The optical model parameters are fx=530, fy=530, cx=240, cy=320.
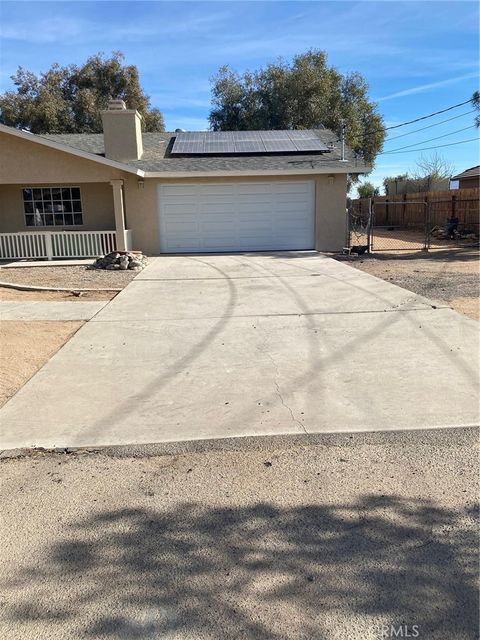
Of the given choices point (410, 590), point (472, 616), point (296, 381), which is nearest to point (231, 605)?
point (410, 590)

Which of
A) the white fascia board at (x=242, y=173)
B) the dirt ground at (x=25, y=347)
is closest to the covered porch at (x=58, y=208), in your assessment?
the white fascia board at (x=242, y=173)

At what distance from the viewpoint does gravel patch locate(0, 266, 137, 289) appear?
1198 cm

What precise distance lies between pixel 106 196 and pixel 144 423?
15314 mm

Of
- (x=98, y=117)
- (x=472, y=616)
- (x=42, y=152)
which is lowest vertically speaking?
(x=472, y=616)

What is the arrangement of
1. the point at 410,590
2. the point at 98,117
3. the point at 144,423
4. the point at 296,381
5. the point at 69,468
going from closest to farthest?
1. the point at 410,590
2. the point at 69,468
3. the point at 144,423
4. the point at 296,381
5. the point at 98,117

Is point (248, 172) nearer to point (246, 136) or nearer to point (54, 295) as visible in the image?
A: point (246, 136)

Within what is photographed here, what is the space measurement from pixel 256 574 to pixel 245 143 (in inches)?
751

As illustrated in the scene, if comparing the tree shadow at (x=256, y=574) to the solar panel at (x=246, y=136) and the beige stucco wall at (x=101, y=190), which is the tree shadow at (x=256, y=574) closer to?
the beige stucco wall at (x=101, y=190)

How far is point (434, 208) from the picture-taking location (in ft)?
90.3

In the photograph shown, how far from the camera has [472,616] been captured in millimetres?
2334

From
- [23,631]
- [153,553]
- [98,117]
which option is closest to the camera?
[23,631]

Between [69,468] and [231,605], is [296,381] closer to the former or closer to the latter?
[69,468]

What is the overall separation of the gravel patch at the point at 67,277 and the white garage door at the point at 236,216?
13.3 ft

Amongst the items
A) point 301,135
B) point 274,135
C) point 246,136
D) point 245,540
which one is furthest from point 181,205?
point 245,540
